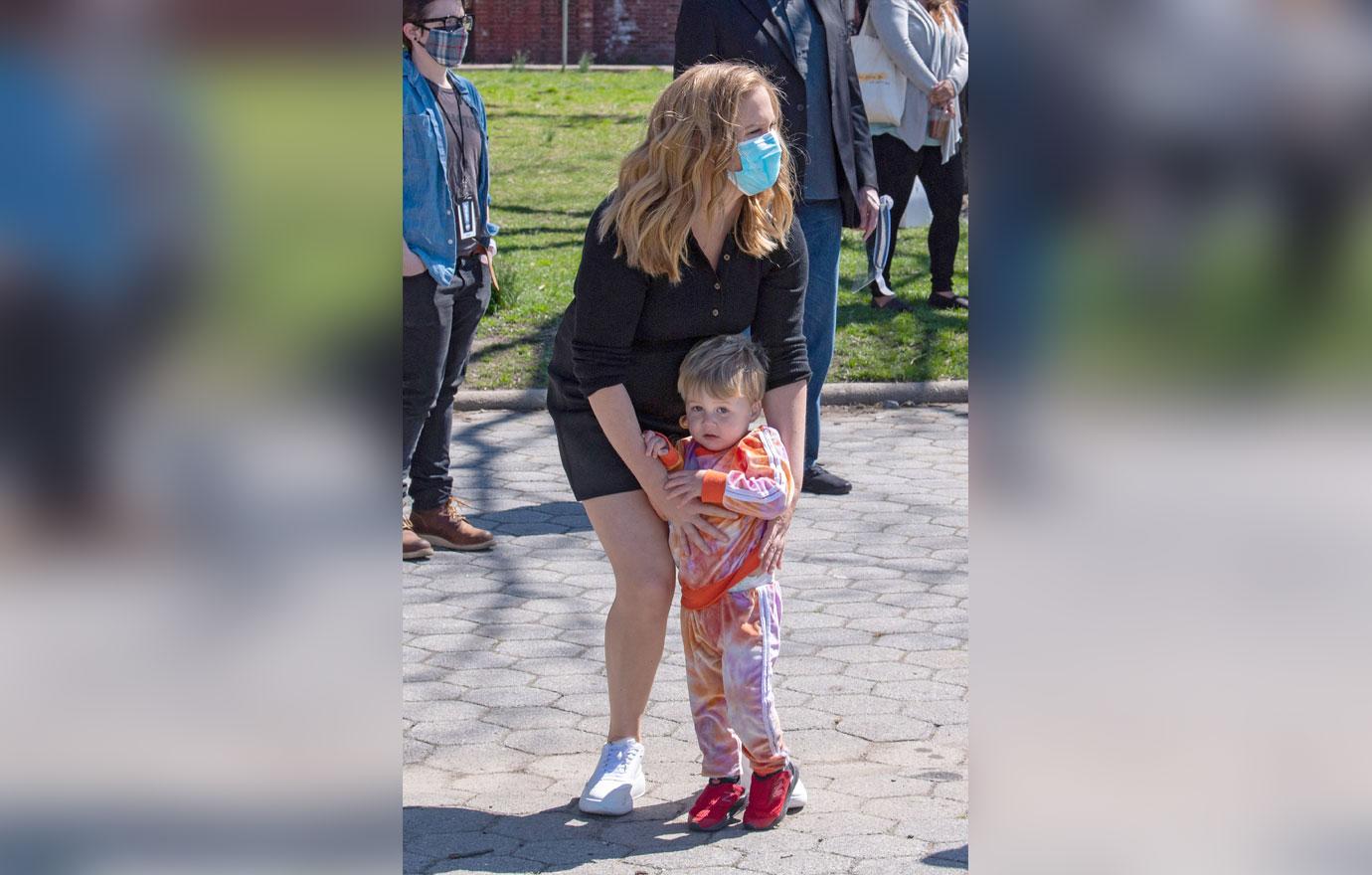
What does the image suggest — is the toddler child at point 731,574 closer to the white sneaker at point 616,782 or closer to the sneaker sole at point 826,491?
the white sneaker at point 616,782

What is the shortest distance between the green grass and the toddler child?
5.15m

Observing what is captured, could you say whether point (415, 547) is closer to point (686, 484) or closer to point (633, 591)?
point (633, 591)

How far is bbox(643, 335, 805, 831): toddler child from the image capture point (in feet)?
11.7

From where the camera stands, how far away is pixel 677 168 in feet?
11.7

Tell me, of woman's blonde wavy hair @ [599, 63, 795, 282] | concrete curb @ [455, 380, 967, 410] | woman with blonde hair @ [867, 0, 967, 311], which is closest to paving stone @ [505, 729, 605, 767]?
woman's blonde wavy hair @ [599, 63, 795, 282]

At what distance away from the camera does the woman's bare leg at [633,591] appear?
146 inches

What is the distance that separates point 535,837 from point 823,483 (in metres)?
3.49

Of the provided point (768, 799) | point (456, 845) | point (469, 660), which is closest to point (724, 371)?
point (768, 799)

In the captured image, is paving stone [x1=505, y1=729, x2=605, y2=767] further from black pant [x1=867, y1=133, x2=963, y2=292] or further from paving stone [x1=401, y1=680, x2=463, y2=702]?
black pant [x1=867, y1=133, x2=963, y2=292]

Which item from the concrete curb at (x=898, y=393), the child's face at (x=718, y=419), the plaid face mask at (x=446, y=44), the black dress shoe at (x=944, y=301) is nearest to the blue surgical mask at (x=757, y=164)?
the child's face at (x=718, y=419)

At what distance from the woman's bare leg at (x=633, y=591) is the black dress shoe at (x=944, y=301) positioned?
689 centimetres
